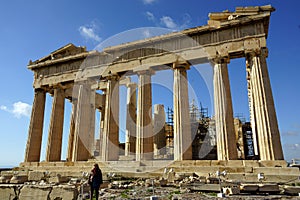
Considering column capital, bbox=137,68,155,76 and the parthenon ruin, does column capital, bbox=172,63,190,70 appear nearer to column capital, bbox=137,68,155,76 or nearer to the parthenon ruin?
the parthenon ruin

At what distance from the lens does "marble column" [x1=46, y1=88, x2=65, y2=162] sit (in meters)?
22.8

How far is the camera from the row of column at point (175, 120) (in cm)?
1628

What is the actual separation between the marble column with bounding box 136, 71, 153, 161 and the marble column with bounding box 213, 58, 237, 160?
5.20 m

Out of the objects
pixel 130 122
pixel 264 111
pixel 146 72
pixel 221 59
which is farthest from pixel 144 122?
pixel 264 111

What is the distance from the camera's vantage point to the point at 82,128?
2248 centimetres

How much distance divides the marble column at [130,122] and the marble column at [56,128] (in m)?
6.73

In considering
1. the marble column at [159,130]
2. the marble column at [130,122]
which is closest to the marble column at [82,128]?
the marble column at [130,122]

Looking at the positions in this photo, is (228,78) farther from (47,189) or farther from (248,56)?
(47,189)

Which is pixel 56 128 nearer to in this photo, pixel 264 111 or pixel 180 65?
pixel 180 65

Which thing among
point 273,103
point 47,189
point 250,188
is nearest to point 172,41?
point 273,103

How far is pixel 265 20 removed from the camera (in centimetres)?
1742

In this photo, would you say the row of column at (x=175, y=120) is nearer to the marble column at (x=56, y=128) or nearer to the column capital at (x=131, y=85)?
the marble column at (x=56, y=128)

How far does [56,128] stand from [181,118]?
1243 cm

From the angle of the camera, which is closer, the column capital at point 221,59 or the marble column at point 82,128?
the column capital at point 221,59
